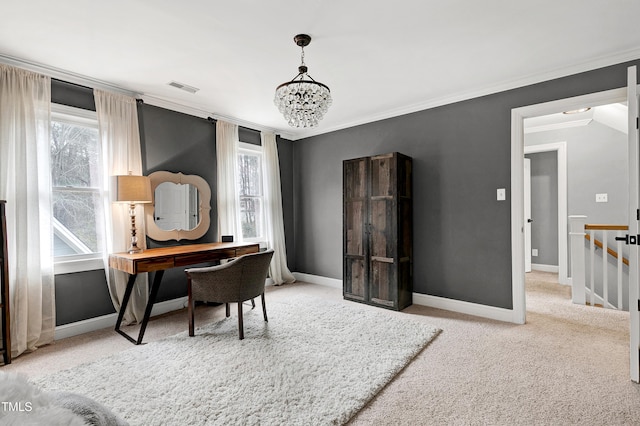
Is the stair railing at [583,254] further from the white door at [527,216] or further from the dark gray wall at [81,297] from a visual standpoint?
the dark gray wall at [81,297]

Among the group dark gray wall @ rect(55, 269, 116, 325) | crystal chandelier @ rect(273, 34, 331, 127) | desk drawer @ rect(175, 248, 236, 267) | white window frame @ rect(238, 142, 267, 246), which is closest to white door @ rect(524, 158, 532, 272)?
white window frame @ rect(238, 142, 267, 246)

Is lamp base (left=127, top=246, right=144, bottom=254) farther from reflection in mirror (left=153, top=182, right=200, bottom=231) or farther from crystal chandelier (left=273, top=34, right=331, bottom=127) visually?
crystal chandelier (left=273, top=34, right=331, bottom=127)

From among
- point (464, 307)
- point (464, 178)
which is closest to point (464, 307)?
point (464, 307)

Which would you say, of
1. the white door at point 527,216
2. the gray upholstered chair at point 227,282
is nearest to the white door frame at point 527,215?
the white door at point 527,216

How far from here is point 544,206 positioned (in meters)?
5.59

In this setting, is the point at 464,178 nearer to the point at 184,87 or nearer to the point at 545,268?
the point at 184,87

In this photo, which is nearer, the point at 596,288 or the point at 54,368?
the point at 54,368

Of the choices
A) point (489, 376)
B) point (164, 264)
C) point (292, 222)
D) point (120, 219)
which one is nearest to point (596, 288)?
point (489, 376)

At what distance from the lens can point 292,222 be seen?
17.3ft

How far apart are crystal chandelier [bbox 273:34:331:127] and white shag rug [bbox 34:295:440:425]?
71.1 inches

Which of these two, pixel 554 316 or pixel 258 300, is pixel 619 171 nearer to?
pixel 554 316

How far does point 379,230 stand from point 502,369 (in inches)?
70.8

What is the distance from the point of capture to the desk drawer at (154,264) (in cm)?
268

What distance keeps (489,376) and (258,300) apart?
2765 millimetres
